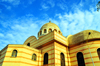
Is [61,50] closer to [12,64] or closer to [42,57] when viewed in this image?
[42,57]

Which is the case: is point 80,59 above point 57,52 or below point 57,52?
below

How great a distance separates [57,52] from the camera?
13.6m

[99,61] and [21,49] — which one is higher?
→ [21,49]

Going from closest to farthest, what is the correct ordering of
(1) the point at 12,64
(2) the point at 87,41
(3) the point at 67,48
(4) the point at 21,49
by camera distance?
1. (1) the point at 12,64
2. (4) the point at 21,49
3. (2) the point at 87,41
4. (3) the point at 67,48

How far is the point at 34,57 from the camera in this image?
14.6 meters

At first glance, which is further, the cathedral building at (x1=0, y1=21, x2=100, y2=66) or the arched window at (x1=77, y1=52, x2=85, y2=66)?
the arched window at (x1=77, y1=52, x2=85, y2=66)

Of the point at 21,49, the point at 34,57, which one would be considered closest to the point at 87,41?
the point at 34,57

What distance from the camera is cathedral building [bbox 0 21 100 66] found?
1270 cm

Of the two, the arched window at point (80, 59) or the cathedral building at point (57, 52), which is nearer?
the cathedral building at point (57, 52)

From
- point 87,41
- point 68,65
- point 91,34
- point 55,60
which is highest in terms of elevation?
point 91,34

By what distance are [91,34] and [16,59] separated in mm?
12551

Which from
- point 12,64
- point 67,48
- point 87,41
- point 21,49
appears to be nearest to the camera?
point 12,64

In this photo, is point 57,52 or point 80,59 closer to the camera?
point 57,52

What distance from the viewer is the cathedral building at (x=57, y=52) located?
1270 cm
